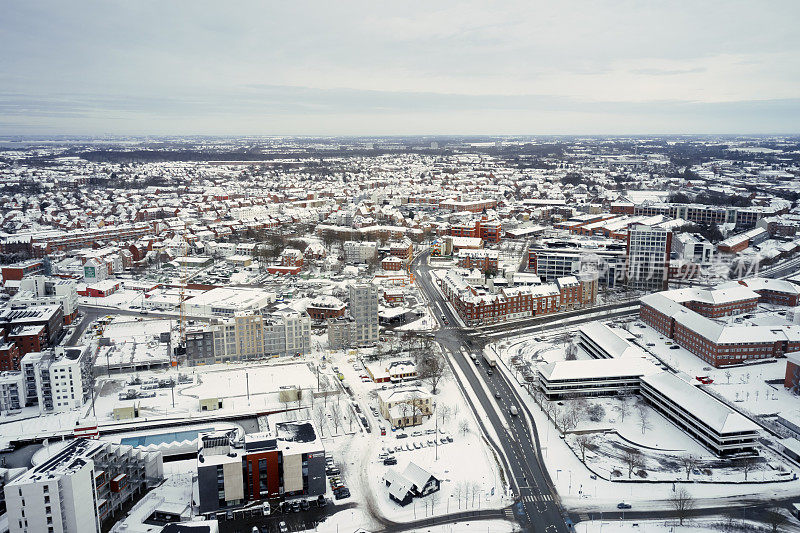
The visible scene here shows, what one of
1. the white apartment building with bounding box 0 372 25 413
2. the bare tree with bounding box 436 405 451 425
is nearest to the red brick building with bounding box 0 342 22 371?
the white apartment building with bounding box 0 372 25 413

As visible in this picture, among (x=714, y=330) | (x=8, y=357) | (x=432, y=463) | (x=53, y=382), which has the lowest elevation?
(x=432, y=463)

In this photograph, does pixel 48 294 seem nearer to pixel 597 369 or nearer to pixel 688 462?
pixel 597 369

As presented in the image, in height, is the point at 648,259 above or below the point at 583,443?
above

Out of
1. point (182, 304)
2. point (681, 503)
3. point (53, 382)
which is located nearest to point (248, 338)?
point (53, 382)

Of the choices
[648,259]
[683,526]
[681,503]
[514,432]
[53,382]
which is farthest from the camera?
[648,259]

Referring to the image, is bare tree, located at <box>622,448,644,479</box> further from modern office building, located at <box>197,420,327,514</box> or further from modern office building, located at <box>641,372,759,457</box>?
modern office building, located at <box>197,420,327,514</box>

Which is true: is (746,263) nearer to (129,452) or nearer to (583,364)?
(583,364)
